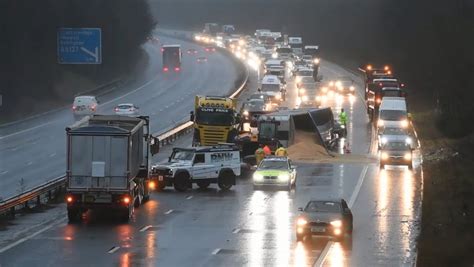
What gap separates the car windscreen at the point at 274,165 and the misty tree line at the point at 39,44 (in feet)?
143

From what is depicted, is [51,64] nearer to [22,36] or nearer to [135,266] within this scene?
[22,36]

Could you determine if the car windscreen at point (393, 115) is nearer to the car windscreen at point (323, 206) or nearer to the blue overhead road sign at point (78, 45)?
the blue overhead road sign at point (78, 45)

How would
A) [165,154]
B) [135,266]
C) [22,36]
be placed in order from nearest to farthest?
[135,266], [165,154], [22,36]

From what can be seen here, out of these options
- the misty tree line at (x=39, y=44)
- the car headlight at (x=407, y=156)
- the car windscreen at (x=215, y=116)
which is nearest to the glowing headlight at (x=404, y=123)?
the car windscreen at (x=215, y=116)

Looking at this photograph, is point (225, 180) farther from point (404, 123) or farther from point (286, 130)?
point (404, 123)

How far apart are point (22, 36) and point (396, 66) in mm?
47289

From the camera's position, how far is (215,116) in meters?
67.1

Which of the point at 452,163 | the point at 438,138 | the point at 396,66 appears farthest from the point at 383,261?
the point at 396,66

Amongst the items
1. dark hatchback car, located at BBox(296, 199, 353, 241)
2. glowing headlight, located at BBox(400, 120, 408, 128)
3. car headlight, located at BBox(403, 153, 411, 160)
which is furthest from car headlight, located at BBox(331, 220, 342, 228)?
glowing headlight, located at BBox(400, 120, 408, 128)

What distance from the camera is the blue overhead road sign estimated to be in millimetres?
54219

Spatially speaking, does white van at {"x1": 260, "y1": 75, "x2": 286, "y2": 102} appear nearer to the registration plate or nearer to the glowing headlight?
the glowing headlight

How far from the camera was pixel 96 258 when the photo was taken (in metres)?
32.7

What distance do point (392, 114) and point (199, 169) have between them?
27.0m

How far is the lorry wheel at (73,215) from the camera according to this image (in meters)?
40.2
